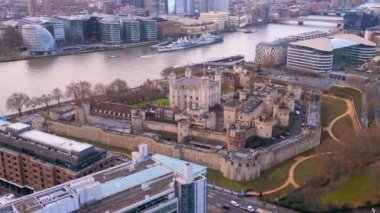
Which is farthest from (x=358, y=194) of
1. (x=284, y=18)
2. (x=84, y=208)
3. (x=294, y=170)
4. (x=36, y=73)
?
(x=284, y=18)

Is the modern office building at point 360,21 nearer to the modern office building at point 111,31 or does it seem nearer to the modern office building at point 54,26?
the modern office building at point 111,31

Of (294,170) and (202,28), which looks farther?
(202,28)

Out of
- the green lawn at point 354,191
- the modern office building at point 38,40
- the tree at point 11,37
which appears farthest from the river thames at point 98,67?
the green lawn at point 354,191

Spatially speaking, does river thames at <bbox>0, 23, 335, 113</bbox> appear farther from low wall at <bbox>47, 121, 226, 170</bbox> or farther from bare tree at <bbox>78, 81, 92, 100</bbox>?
low wall at <bbox>47, 121, 226, 170</bbox>

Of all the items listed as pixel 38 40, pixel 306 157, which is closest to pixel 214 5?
pixel 38 40

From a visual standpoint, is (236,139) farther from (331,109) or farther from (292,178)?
(331,109)

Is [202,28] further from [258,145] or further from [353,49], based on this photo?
[258,145]

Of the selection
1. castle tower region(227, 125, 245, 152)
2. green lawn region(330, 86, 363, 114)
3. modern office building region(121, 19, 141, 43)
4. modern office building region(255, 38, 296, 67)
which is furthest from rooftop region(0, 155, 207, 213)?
modern office building region(121, 19, 141, 43)
